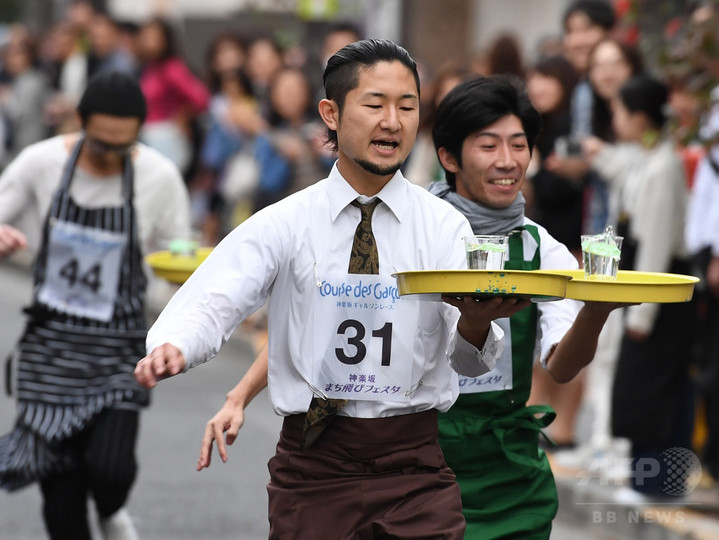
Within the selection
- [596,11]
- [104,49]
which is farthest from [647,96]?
[104,49]

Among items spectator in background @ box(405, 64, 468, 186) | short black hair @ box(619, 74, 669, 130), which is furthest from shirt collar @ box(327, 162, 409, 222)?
spectator in background @ box(405, 64, 468, 186)

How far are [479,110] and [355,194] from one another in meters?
0.80

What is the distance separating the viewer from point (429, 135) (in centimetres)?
984

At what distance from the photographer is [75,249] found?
626 cm

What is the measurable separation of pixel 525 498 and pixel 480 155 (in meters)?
1.10

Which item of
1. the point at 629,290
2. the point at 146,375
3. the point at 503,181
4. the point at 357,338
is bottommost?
the point at 146,375

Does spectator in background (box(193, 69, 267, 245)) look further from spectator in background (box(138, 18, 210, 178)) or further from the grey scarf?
the grey scarf

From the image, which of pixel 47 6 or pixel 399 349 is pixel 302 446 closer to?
pixel 399 349

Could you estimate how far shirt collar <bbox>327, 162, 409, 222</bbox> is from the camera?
13.9 ft

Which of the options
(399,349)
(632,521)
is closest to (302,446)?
(399,349)

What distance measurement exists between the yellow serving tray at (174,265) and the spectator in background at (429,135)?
4006 millimetres

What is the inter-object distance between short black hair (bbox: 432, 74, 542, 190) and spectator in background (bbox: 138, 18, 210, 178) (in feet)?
31.4

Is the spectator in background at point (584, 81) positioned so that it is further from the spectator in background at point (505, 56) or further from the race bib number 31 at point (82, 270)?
the race bib number 31 at point (82, 270)

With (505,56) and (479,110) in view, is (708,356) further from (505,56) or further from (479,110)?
(479,110)
